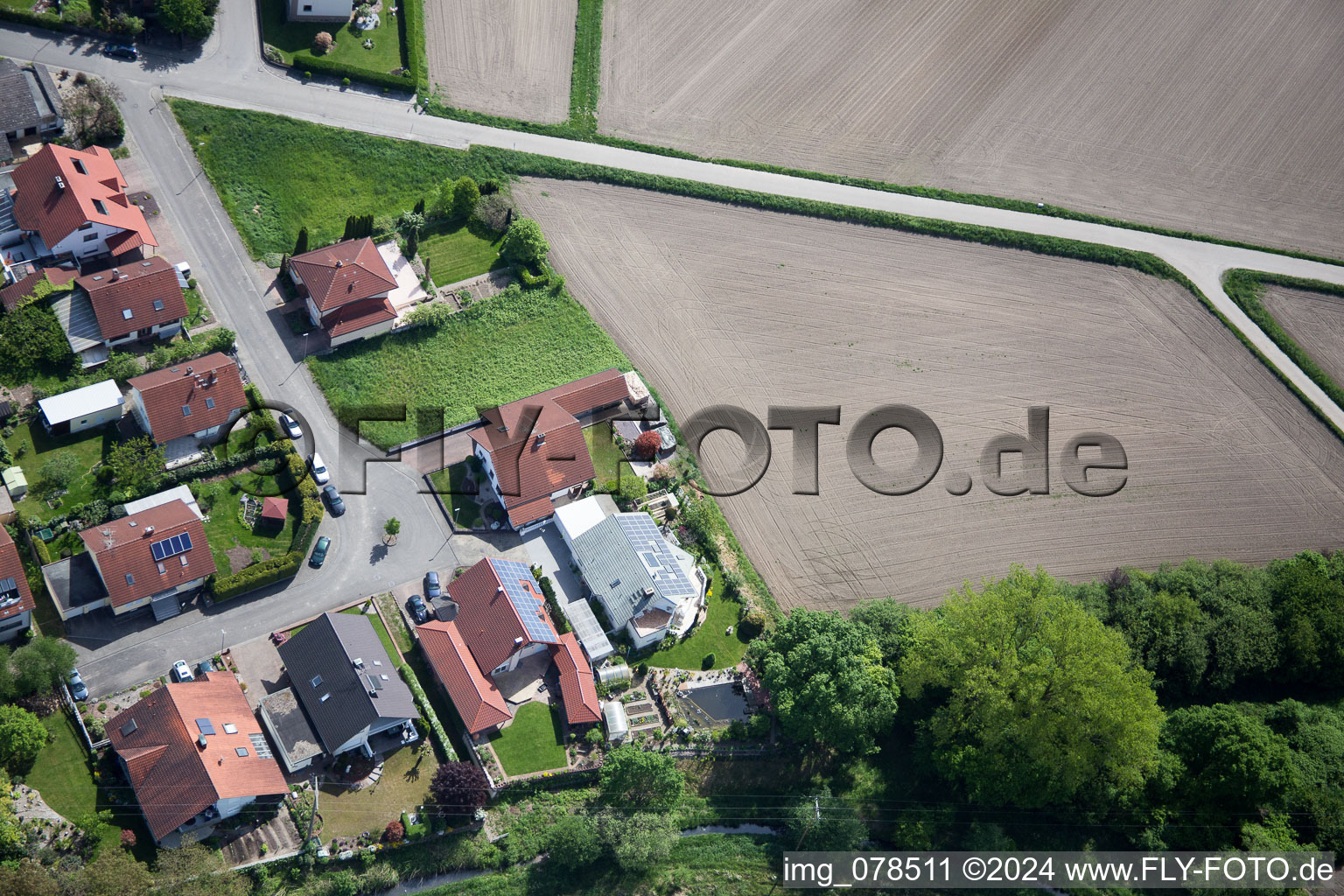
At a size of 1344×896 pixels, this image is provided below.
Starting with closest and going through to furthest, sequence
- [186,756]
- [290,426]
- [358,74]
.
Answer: [186,756]
[290,426]
[358,74]

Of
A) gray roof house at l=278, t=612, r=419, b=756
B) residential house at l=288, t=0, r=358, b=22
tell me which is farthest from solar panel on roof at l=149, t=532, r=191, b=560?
residential house at l=288, t=0, r=358, b=22

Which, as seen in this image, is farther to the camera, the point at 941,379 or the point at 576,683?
the point at 941,379

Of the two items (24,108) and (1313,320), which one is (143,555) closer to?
(24,108)

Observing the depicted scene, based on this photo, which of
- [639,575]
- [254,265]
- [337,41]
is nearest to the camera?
[639,575]

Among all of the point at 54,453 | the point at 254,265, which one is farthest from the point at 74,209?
the point at 54,453

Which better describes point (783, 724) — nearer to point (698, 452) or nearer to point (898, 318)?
point (698, 452)

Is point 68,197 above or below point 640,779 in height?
above
